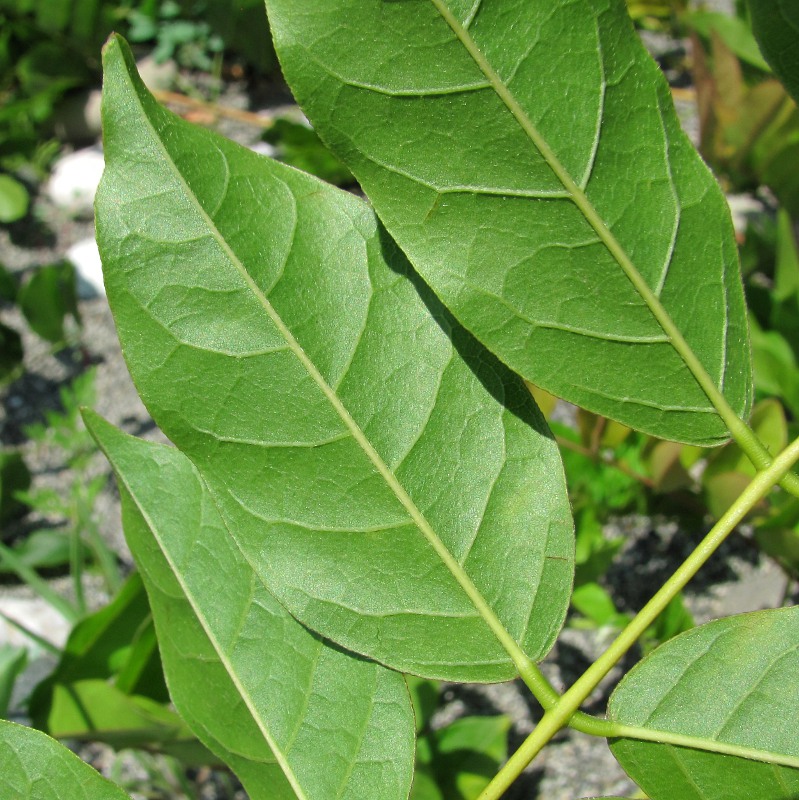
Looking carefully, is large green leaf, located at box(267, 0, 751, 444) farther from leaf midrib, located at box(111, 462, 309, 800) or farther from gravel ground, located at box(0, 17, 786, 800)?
gravel ground, located at box(0, 17, 786, 800)

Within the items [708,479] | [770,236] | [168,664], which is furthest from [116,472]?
[770,236]

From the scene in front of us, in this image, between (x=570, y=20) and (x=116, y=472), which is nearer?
(x=570, y=20)

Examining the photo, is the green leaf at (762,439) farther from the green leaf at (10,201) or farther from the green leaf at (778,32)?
the green leaf at (10,201)

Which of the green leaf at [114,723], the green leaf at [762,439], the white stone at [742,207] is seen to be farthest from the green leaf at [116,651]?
the white stone at [742,207]

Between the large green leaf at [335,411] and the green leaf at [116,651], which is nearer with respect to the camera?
the large green leaf at [335,411]

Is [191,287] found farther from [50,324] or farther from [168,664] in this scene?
[50,324]

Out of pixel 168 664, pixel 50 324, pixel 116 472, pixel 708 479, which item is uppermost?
pixel 116 472
